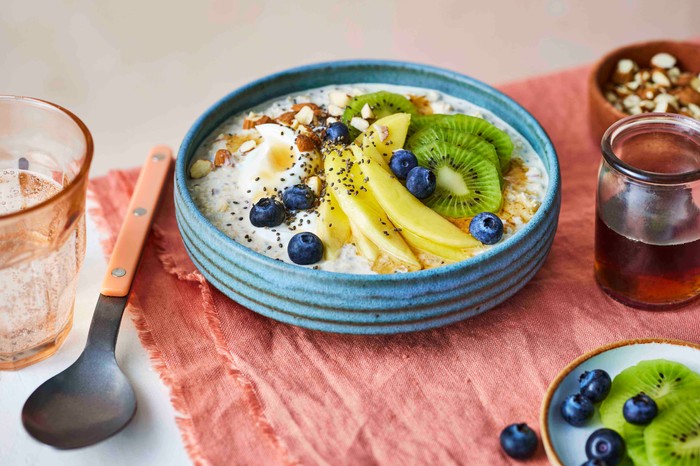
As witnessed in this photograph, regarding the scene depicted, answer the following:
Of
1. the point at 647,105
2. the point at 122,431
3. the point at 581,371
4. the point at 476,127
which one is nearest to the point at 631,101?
the point at 647,105

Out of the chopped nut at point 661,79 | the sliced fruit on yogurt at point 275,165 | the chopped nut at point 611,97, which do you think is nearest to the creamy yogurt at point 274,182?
the sliced fruit on yogurt at point 275,165

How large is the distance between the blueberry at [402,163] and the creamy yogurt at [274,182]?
14cm

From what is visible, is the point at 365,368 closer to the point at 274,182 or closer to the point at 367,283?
the point at 367,283

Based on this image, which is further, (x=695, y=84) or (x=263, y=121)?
(x=695, y=84)

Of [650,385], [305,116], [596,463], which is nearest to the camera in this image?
[596,463]

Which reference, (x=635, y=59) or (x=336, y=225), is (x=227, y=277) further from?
(x=635, y=59)

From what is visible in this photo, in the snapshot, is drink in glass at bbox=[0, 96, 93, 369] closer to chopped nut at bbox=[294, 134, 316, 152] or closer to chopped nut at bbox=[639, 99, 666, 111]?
chopped nut at bbox=[294, 134, 316, 152]

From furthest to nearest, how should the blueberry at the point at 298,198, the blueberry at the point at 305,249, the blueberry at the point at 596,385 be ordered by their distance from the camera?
the blueberry at the point at 298,198
the blueberry at the point at 305,249
the blueberry at the point at 596,385

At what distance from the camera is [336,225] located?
1.54 meters

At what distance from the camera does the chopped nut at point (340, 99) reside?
1828 mm

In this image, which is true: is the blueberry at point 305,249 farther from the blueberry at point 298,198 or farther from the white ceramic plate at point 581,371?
the white ceramic plate at point 581,371

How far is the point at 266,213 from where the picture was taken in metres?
1.54

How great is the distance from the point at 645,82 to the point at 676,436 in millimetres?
1042

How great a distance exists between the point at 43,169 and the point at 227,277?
362 mm
